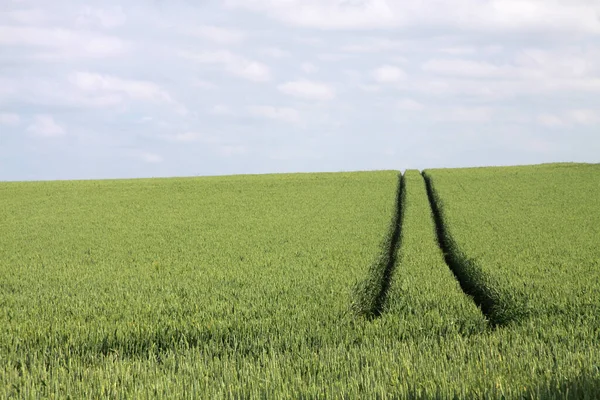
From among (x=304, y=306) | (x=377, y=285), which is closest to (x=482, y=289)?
(x=377, y=285)

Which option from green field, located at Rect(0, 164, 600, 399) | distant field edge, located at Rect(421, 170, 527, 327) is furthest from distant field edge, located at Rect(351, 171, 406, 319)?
distant field edge, located at Rect(421, 170, 527, 327)

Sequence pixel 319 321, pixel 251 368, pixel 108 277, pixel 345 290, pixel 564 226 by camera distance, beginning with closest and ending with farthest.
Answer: pixel 251 368 → pixel 319 321 → pixel 345 290 → pixel 108 277 → pixel 564 226

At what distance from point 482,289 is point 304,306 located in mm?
5068

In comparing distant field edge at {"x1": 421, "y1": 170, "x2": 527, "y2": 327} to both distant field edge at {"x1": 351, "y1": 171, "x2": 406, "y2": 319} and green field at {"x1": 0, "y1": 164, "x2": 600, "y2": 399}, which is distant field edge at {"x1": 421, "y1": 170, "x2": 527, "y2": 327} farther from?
distant field edge at {"x1": 351, "y1": 171, "x2": 406, "y2": 319}

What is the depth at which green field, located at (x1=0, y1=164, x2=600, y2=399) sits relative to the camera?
6.44 metres

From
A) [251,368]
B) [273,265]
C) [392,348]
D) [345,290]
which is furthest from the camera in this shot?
[273,265]

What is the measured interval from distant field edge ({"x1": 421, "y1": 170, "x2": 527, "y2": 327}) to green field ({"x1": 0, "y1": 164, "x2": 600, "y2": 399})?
0.06 m

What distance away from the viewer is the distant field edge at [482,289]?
11171mm

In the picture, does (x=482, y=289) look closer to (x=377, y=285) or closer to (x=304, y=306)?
(x=377, y=285)

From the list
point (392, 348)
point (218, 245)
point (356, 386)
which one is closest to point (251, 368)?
point (356, 386)

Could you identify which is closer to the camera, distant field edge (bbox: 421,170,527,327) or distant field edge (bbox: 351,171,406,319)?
distant field edge (bbox: 421,170,527,327)

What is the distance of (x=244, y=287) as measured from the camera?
40.1 ft

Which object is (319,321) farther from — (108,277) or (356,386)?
(108,277)

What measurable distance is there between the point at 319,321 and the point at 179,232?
15245 mm
